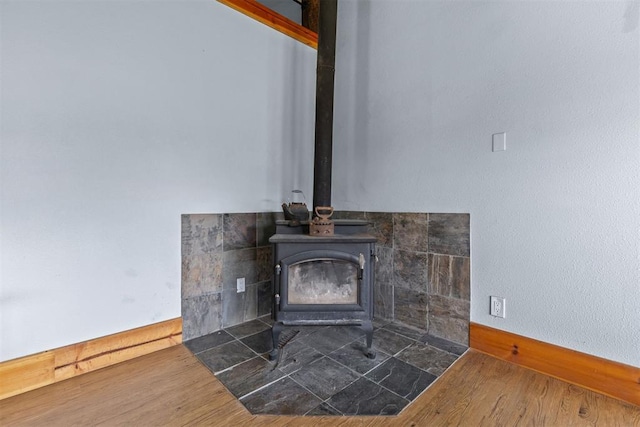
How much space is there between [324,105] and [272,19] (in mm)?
922

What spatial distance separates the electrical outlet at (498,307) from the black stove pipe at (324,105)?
115 centimetres

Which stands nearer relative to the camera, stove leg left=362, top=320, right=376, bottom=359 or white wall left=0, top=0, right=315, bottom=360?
white wall left=0, top=0, right=315, bottom=360

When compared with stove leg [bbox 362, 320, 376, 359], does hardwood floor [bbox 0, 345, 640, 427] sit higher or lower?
lower

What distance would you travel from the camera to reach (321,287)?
1.71 m

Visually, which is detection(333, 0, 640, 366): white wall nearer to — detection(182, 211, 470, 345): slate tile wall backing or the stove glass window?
detection(182, 211, 470, 345): slate tile wall backing

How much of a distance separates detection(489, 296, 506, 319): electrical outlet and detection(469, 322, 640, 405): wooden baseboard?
93 mm

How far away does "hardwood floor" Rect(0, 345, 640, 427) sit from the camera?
120cm

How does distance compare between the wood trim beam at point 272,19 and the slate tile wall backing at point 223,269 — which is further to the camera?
the wood trim beam at point 272,19

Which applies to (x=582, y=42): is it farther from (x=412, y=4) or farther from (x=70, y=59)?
(x=70, y=59)

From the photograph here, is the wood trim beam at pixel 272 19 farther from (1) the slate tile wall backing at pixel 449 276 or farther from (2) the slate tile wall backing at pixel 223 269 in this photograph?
(1) the slate tile wall backing at pixel 449 276

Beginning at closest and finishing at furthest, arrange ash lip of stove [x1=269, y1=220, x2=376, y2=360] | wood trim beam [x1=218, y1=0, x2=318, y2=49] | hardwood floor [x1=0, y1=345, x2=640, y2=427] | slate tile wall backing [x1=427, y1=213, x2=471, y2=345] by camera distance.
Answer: hardwood floor [x1=0, y1=345, x2=640, y2=427]
ash lip of stove [x1=269, y1=220, x2=376, y2=360]
slate tile wall backing [x1=427, y1=213, x2=471, y2=345]
wood trim beam [x1=218, y1=0, x2=318, y2=49]

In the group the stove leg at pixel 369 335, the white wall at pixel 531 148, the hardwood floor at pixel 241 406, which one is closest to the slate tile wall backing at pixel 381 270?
the white wall at pixel 531 148

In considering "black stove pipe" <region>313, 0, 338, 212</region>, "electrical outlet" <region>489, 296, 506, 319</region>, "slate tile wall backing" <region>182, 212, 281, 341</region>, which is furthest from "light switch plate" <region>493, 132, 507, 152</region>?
"slate tile wall backing" <region>182, 212, 281, 341</region>

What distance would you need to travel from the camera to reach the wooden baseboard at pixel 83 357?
4.47ft
